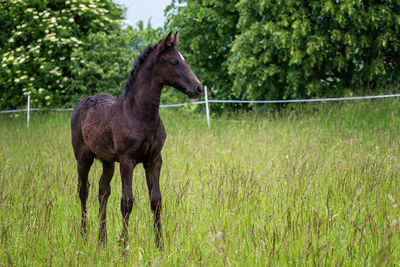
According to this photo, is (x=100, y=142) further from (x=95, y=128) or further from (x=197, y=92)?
(x=197, y=92)

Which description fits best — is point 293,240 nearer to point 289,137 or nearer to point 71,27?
point 289,137

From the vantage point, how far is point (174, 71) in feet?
11.8

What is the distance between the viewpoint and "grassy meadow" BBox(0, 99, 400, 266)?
9.77ft

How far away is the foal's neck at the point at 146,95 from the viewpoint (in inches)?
144

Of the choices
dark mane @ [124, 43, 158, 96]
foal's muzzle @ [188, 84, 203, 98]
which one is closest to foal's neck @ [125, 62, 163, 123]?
dark mane @ [124, 43, 158, 96]

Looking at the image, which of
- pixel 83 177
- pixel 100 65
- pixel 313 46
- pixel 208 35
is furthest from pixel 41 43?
pixel 83 177

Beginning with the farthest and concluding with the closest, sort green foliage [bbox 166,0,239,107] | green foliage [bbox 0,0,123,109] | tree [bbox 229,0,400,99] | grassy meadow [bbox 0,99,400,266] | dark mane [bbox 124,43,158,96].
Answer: green foliage [bbox 0,0,123,109] < green foliage [bbox 166,0,239,107] < tree [bbox 229,0,400,99] < dark mane [bbox 124,43,158,96] < grassy meadow [bbox 0,99,400,266]

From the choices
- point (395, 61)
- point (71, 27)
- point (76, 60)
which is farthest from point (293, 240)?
point (71, 27)

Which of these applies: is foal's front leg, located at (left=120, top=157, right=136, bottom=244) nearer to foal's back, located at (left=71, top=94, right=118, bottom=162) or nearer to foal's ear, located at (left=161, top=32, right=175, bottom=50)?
foal's back, located at (left=71, top=94, right=118, bottom=162)

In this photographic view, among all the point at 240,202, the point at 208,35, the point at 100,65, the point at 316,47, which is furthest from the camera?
the point at 100,65

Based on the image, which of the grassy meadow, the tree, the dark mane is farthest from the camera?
the tree

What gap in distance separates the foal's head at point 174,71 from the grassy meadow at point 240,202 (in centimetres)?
107

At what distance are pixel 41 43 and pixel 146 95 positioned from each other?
15.0 metres

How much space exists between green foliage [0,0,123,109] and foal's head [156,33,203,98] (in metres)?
13.4
